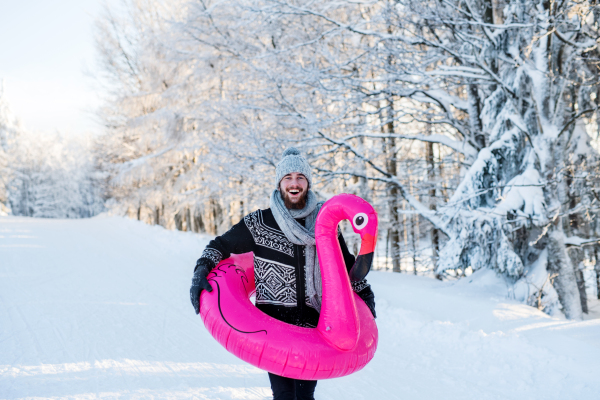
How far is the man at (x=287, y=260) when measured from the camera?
1951mm

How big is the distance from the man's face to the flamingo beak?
44 cm

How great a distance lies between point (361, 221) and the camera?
5.80ft

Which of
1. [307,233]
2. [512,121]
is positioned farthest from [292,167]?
[512,121]

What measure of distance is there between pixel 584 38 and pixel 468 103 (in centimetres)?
189

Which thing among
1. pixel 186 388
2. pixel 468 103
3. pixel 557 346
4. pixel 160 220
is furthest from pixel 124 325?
pixel 160 220

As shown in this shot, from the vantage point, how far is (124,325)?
4363 millimetres

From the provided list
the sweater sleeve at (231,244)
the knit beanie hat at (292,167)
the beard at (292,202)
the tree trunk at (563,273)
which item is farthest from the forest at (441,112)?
the sweater sleeve at (231,244)

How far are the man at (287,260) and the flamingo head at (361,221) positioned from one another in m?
0.22

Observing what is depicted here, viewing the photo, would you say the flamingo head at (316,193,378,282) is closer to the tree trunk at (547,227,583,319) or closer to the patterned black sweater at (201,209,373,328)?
the patterned black sweater at (201,209,373,328)

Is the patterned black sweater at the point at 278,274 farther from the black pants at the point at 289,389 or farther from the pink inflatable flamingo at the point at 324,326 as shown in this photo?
the black pants at the point at 289,389

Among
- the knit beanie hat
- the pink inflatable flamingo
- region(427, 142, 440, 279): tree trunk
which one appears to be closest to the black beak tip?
the pink inflatable flamingo

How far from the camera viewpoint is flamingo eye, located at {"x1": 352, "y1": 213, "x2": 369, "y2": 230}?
176 centimetres

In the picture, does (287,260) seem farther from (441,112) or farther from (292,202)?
(441,112)

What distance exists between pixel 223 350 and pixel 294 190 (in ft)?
8.29
